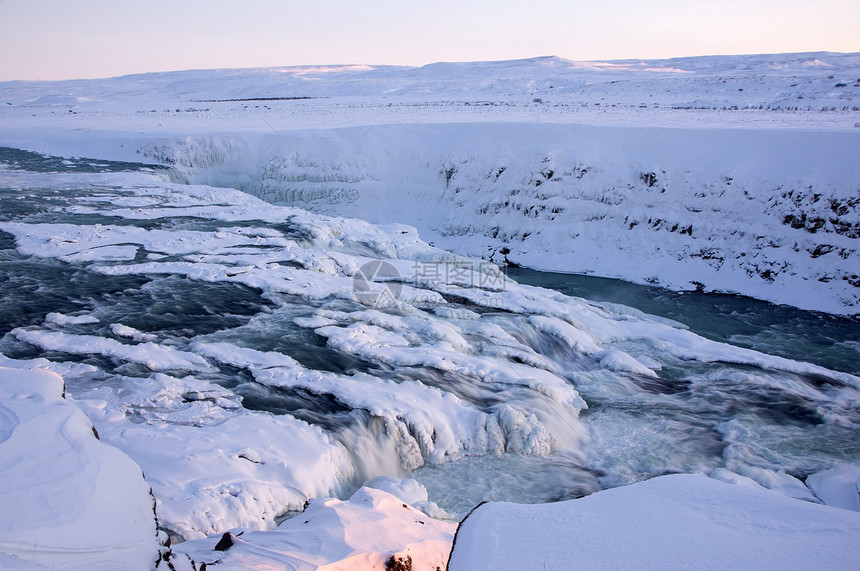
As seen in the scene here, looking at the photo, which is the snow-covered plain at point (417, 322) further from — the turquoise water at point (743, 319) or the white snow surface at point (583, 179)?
the turquoise water at point (743, 319)

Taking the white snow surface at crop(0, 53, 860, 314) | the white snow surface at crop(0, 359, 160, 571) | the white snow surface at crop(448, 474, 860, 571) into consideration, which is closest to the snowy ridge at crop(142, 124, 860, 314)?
the white snow surface at crop(0, 53, 860, 314)

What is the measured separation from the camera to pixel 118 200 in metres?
18.4

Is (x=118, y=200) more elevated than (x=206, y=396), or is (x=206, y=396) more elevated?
(x=118, y=200)

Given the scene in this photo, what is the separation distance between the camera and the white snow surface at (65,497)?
10.5 ft

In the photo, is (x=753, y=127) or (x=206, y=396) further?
(x=753, y=127)

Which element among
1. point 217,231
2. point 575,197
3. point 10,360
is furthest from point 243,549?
→ point 575,197

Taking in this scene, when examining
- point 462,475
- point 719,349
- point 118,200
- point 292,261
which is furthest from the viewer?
point 118,200

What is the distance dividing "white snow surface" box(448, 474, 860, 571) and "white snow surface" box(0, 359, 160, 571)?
204 cm

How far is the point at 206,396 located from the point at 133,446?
1507 mm

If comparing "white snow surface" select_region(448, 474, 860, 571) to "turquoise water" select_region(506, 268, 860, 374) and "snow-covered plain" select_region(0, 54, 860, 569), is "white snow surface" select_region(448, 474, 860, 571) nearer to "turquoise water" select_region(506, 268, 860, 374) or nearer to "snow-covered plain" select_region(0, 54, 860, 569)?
"snow-covered plain" select_region(0, 54, 860, 569)

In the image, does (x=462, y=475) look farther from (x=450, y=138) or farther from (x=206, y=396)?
(x=450, y=138)

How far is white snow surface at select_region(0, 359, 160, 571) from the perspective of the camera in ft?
10.5

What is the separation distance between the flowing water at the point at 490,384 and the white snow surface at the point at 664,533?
319cm

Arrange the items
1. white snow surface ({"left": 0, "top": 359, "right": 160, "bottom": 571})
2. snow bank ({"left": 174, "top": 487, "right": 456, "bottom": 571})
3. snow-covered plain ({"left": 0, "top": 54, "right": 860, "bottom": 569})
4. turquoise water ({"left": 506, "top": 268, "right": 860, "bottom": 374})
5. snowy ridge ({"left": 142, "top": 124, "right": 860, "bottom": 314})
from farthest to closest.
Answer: snowy ridge ({"left": 142, "top": 124, "right": 860, "bottom": 314}) < turquoise water ({"left": 506, "top": 268, "right": 860, "bottom": 374}) < snow-covered plain ({"left": 0, "top": 54, "right": 860, "bottom": 569}) < snow bank ({"left": 174, "top": 487, "right": 456, "bottom": 571}) < white snow surface ({"left": 0, "top": 359, "right": 160, "bottom": 571})
